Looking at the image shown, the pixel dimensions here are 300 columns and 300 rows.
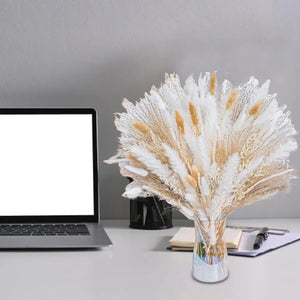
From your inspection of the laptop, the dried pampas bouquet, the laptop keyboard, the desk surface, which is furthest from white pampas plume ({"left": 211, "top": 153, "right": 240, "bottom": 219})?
the laptop

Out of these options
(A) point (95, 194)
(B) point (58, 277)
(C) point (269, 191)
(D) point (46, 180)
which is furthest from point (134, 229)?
(C) point (269, 191)

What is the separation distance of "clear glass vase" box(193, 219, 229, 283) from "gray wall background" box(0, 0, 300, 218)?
2.04 ft

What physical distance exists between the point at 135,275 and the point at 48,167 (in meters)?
0.48

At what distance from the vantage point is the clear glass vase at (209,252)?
0.78m

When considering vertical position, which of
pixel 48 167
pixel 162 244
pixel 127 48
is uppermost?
pixel 127 48

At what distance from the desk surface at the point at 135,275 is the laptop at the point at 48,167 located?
0.21 m

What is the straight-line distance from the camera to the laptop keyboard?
3.66 feet

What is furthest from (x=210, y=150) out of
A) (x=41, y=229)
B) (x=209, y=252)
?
(x=41, y=229)

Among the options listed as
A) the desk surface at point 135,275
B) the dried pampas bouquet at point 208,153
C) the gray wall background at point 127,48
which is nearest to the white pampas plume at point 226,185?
the dried pampas bouquet at point 208,153

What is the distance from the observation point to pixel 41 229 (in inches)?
45.6

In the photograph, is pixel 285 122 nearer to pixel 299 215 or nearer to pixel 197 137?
pixel 197 137

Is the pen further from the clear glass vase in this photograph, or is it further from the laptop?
the laptop

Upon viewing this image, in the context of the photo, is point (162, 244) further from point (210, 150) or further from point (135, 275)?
point (210, 150)

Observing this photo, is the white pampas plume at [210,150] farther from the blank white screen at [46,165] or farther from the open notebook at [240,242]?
the blank white screen at [46,165]
